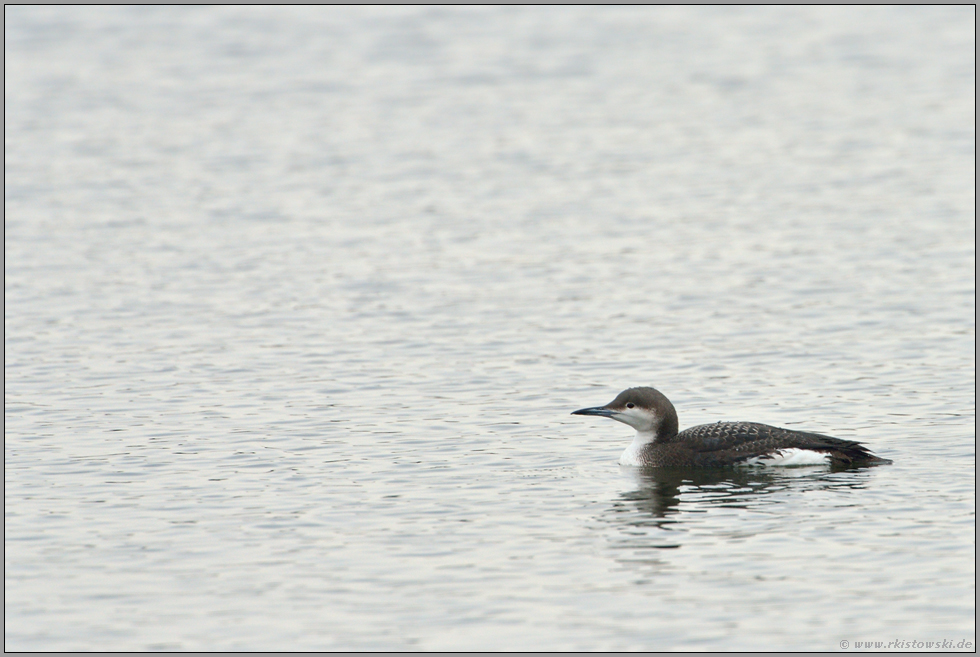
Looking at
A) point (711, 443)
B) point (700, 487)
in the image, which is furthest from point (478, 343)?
point (700, 487)

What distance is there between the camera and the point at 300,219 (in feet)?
78.3

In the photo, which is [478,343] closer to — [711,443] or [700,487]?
[711,443]

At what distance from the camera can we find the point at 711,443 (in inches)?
517

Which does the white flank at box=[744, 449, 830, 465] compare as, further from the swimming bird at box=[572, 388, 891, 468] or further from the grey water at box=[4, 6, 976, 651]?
the grey water at box=[4, 6, 976, 651]

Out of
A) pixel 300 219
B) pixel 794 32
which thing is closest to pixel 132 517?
pixel 300 219

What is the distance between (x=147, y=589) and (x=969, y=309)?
1140 cm

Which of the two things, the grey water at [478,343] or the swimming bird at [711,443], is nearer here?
the grey water at [478,343]

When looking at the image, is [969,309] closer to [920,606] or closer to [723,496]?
[723,496]

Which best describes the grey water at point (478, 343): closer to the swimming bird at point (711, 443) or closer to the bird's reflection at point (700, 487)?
the bird's reflection at point (700, 487)

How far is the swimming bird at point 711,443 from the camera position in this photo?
41.8 feet

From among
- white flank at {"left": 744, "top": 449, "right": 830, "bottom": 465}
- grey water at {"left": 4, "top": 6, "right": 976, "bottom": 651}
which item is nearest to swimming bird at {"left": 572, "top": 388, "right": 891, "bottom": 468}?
white flank at {"left": 744, "top": 449, "right": 830, "bottom": 465}

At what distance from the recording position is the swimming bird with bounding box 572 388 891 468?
1274cm

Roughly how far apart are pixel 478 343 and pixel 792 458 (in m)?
5.36

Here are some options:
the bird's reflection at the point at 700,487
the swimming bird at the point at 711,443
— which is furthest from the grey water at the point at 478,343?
the swimming bird at the point at 711,443
